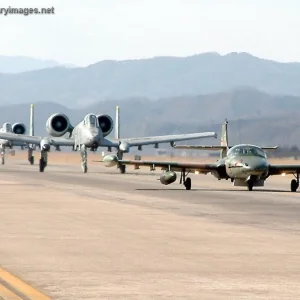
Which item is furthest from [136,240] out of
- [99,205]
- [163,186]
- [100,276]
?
[163,186]

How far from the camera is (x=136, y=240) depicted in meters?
20.5

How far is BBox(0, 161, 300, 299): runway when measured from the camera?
13656 millimetres

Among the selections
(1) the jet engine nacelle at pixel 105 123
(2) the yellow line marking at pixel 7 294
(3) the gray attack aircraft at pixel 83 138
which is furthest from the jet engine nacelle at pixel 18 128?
(2) the yellow line marking at pixel 7 294

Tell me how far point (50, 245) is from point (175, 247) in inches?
80.3

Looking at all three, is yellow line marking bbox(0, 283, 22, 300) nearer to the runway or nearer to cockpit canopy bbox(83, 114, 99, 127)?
the runway

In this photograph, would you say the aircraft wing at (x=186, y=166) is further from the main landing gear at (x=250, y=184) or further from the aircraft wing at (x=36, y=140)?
the aircraft wing at (x=36, y=140)

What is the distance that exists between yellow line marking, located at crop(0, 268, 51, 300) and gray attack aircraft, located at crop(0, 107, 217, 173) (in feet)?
186

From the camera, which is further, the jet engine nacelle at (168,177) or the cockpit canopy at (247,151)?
the jet engine nacelle at (168,177)

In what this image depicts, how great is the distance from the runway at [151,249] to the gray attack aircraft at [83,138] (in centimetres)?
3739

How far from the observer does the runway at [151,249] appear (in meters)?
13.7

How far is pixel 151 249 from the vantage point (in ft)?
61.3

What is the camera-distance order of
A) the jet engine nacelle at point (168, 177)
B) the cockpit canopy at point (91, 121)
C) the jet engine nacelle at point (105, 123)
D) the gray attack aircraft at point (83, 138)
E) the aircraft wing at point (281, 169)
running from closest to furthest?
1. the aircraft wing at point (281, 169)
2. the jet engine nacelle at point (168, 177)
3. the gray attack aircraft at point (83, 138)
4. the cockpit canopy at point (91, 121)
5. the jet engine nacelle at point (105, 123)

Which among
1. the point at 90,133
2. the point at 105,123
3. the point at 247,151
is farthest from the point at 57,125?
the point at 247,151

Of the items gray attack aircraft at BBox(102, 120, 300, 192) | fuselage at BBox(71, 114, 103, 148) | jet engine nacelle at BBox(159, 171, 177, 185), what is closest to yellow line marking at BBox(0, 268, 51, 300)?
gray attack aircraft at BBox(102, 120, 300, 192)
